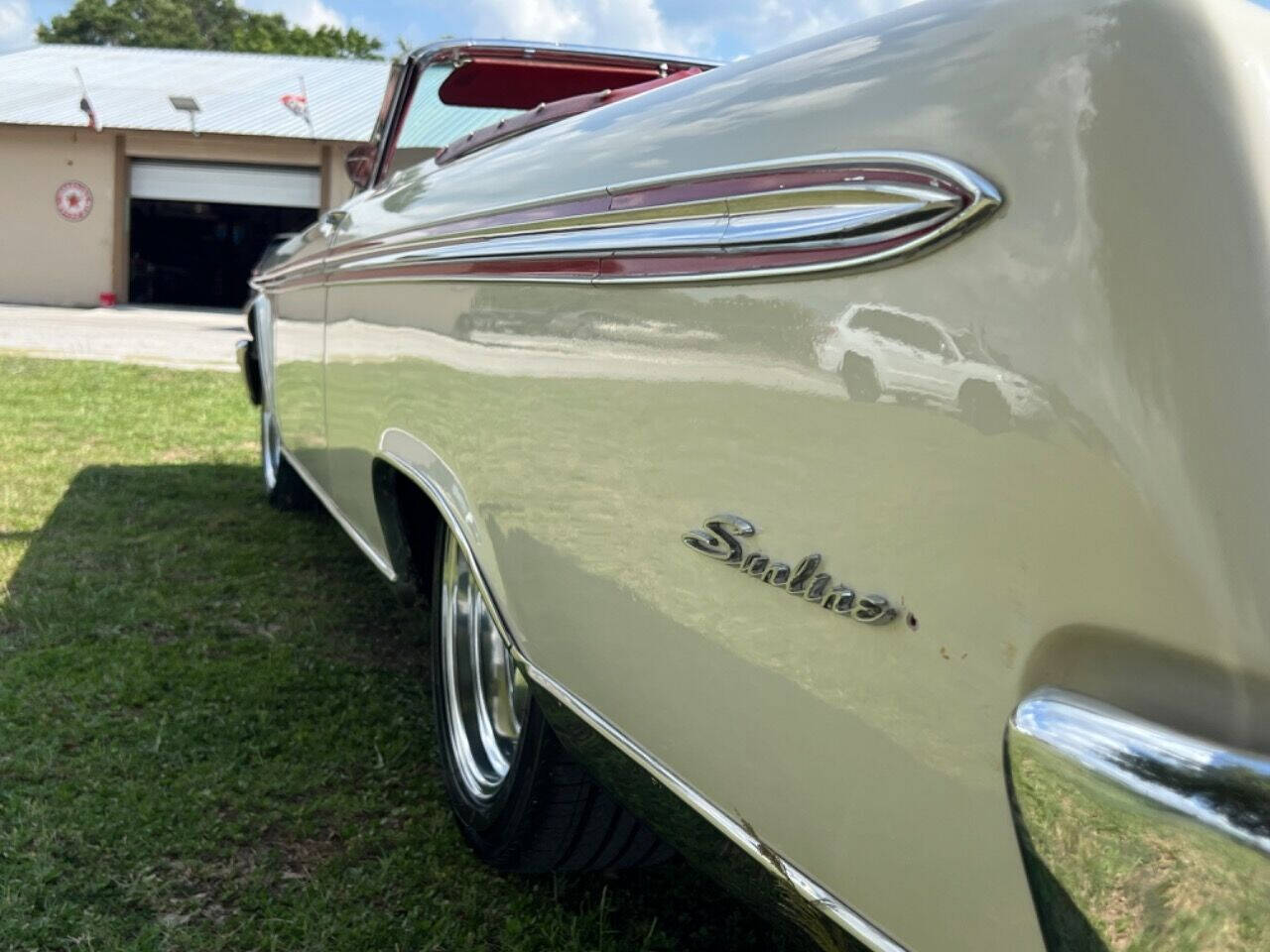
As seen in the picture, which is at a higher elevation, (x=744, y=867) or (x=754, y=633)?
(x=754, y=633)

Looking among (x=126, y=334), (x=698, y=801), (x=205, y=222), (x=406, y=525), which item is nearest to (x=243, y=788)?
(x=406, y=525)

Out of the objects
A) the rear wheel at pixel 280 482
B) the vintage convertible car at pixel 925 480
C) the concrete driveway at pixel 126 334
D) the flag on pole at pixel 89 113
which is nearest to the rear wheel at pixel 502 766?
the vintage convertible car at pixel 925 480

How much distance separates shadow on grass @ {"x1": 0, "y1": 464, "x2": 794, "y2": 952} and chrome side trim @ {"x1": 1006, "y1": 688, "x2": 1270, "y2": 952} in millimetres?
1502

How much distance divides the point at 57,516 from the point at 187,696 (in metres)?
2.25

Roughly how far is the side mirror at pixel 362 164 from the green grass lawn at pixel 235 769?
1.44 meters

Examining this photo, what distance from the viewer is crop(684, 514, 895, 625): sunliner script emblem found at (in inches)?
44.1

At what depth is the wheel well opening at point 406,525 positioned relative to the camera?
2781 mm

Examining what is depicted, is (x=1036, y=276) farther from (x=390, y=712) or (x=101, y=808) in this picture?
(x=390, y=712)

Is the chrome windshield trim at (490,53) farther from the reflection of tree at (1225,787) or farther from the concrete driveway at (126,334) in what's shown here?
the concrete driveway at (126,334)

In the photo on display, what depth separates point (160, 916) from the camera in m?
2.31

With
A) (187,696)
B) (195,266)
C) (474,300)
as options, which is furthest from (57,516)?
(195,266)

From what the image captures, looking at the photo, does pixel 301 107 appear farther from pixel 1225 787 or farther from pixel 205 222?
pixel 1225 787

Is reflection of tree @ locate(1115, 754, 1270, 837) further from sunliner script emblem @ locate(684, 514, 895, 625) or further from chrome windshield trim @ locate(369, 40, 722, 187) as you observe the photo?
chrome windshield trim @ locate(369, 40, 722, 187)

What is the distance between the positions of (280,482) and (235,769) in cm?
263
